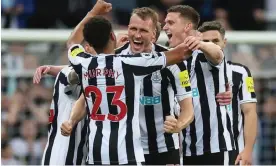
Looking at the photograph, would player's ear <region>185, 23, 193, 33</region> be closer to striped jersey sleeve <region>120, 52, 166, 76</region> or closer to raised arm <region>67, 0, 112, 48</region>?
raised arm <region>67, 0, 112, 48</region>

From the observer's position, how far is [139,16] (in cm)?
786

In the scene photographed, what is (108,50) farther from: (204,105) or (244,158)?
(244,158)

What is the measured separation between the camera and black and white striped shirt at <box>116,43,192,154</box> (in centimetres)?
782

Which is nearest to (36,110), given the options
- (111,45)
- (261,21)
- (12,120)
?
(12,120)

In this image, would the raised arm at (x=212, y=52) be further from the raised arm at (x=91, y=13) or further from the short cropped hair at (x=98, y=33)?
the raised arm at (x=91, y=13)

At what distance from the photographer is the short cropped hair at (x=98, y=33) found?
293 inches

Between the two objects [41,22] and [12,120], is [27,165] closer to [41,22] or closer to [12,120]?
[12,120]

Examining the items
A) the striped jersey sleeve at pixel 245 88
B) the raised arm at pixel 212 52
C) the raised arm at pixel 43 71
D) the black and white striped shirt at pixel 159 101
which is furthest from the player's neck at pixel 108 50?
the striped jersey sleeve at pixel 245 88

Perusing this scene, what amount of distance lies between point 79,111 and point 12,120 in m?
3.92

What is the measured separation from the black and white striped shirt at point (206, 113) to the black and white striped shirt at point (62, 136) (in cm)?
83

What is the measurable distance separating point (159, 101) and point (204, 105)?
0.69 metres

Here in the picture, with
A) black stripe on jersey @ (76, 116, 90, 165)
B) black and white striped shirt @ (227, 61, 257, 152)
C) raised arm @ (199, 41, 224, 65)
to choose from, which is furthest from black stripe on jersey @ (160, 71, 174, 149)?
black and white striped shirt @ (227, 61, 257, 152)

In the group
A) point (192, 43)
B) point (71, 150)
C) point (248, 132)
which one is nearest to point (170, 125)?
point (192, 43)

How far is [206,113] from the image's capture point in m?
8.60
